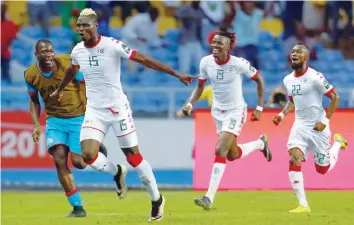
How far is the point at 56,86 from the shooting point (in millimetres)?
14211

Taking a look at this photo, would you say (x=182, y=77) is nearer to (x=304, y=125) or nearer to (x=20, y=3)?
(x=304, y=125)

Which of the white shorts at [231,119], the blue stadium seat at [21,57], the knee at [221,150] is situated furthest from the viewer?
the blue stadium seat at [21,57]

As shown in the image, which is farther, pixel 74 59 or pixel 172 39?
pixel 172 39

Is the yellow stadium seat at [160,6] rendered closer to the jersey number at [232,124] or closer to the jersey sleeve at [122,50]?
the jersey number at [232,124]

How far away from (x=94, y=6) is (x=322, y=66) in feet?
18.9

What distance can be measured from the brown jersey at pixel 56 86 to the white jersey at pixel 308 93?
299 cm

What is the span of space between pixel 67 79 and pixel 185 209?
3.58 metres

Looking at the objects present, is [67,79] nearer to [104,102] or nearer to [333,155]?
[104,102]

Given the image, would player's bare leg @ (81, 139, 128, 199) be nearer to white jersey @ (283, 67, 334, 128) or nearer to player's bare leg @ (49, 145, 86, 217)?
player's bare leg @ (49, 145, 86, 217)

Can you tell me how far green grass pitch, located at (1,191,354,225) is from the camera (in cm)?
1291

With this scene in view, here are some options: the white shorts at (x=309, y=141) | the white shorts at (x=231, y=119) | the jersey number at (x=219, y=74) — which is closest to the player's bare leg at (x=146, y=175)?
the white shorts at (x=309, y=141)

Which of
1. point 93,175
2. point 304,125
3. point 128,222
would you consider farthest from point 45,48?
point 93,175

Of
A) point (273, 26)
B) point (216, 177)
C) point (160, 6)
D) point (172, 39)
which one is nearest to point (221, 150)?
point (216, 177)

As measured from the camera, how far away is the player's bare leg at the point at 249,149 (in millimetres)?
16844
